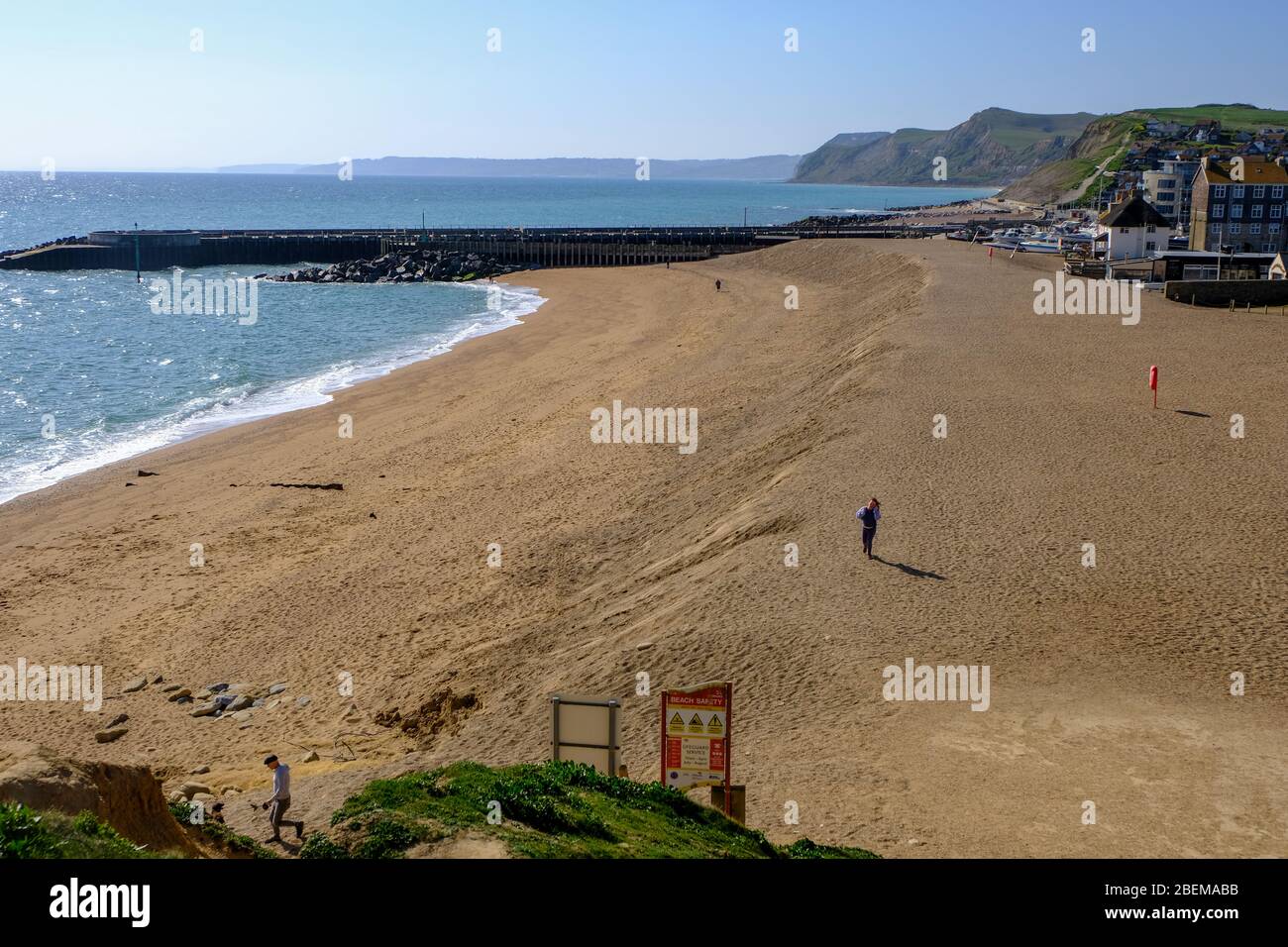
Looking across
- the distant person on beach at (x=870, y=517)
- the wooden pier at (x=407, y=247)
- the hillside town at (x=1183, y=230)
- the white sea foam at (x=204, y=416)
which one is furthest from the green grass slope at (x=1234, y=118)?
the distant person on beach at (x=870, y=517)

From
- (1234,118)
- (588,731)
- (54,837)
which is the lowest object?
(588,731)

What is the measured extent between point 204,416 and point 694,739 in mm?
32533

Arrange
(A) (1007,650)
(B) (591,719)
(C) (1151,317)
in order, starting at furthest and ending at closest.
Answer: (C) (1151,317), (A) (1007,650), (B) (591,719)

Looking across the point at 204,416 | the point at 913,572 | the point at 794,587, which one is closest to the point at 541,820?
the point at 794,587

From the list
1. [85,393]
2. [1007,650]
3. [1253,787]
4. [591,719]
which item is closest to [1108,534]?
[1007,650]

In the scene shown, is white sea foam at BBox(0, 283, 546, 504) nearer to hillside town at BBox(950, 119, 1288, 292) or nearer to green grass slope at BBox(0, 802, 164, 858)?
green grass slope at BBox(0, 802, 164, 858)

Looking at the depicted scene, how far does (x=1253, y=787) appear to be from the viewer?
1177 cm

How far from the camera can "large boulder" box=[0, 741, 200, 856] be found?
910 centimetres

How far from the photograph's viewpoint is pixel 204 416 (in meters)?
39.9

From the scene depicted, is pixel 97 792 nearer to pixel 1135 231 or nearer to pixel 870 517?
pixel 870 517

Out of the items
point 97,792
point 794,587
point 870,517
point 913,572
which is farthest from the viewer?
point 870,517
